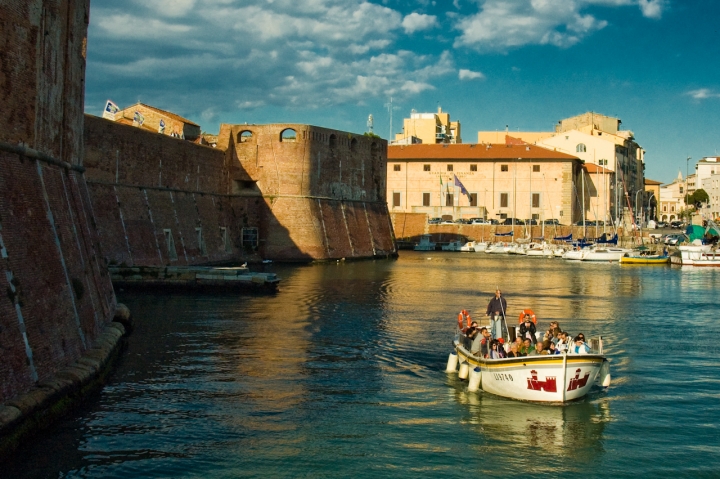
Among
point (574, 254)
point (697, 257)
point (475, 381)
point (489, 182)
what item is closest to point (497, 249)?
point (574, 254)

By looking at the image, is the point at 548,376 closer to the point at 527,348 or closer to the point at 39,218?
the point at 527,348

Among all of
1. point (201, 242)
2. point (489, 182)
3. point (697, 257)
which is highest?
point (489, 182)

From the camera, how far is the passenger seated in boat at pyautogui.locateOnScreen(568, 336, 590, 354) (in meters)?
17.0

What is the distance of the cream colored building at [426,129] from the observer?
121 metres

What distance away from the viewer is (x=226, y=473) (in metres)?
12.4

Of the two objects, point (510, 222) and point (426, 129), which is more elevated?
point (426, 129)

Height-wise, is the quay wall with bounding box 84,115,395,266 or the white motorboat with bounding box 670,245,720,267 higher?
the quay wall with bounding box 84,115,395,266

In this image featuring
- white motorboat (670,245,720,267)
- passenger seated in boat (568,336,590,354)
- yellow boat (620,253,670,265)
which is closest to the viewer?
passenger seated in boat (568,336,590,354)

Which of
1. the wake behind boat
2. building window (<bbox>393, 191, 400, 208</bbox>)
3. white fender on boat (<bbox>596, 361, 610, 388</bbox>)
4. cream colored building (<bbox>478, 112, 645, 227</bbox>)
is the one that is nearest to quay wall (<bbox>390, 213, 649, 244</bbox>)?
building window (<bbox>393, 191, 400, 208</bbox>)

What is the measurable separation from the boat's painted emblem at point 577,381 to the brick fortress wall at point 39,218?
10407 millimetres

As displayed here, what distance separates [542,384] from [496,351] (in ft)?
5.49

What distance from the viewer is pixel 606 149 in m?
101

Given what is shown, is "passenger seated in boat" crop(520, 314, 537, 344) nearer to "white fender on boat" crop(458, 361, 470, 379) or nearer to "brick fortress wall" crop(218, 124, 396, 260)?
"white fender on boat" crop(458, 361, 470, 379)

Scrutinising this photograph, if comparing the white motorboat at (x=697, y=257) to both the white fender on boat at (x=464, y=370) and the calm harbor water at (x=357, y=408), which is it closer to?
the calm harbor water at (x=357, y=408)
